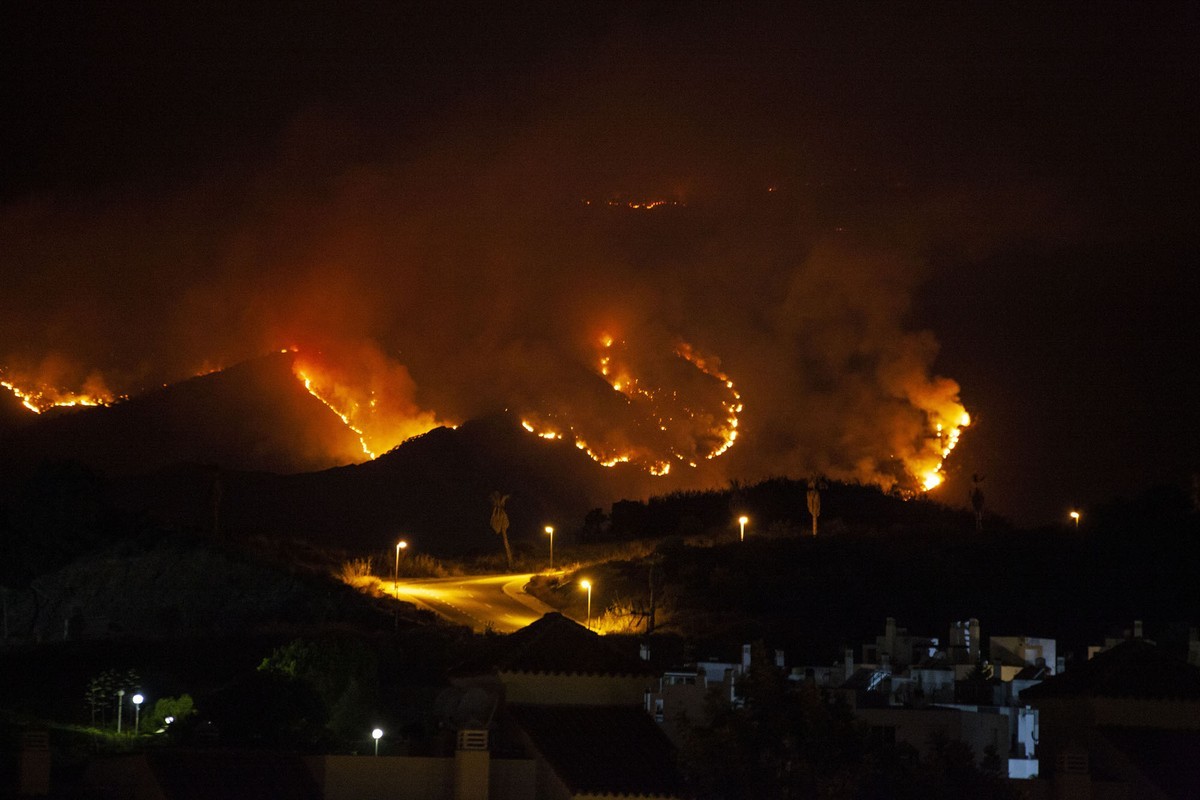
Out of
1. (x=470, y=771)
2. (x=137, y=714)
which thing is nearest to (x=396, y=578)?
(x=137, y=714)

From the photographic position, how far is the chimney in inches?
1088

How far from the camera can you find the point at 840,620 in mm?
71875

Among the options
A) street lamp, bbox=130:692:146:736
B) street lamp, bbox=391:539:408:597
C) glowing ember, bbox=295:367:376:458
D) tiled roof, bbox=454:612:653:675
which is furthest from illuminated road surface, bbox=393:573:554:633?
tiled roof, bbox=454:612:653:675

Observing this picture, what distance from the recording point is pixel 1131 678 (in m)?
34.2

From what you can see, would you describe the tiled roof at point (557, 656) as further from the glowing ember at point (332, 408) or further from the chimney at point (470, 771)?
the glowing ember at point (332, 408)

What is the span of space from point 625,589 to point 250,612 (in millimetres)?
15367

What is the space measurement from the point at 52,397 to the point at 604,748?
84.4m

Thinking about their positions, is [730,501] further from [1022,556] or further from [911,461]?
[1022,556]

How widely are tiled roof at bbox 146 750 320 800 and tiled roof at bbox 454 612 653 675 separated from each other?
13.3ft

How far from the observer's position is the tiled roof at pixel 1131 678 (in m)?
33.9

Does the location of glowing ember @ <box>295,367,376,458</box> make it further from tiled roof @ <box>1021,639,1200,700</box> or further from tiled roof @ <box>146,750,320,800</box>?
tiled roof @ <box>146,750,320,800</box>

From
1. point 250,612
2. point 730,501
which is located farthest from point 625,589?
point 730,501

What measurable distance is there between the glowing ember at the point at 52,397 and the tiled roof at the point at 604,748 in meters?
81.0

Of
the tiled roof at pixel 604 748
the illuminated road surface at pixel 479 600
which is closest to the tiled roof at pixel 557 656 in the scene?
the tiled roof at pixel 604 748
